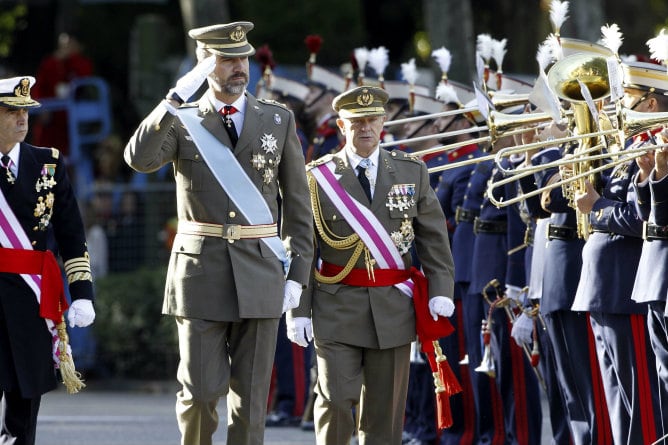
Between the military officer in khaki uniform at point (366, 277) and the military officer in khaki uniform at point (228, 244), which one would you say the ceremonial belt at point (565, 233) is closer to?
the military officer in khaki uniform at point (366, 277)

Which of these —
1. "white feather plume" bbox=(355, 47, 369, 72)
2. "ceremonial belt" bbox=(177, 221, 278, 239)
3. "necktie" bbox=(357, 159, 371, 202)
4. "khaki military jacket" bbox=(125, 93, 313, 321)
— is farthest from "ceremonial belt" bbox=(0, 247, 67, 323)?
"white feather plume" bbox=(355, 47, 369, 72)

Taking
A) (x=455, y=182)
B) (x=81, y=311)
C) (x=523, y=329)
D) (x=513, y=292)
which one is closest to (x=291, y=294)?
(x=81, y=311)

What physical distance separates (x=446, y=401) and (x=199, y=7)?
28.7 ft

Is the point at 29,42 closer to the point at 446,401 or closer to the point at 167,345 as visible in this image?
the point at 167,345

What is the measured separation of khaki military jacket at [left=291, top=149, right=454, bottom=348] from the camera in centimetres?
788

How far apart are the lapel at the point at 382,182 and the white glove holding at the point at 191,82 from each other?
115 cm

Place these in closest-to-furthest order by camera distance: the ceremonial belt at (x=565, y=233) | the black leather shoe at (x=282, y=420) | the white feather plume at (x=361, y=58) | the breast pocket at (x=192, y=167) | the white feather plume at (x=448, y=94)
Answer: the breast pocket at (x=192, y=167), the ceremonial belt at (x=565, y=233), the white feather plume at (x=448, y=94), the black leather shoe at (x=282, y=420), the white feather plume at (x=361, y=58)

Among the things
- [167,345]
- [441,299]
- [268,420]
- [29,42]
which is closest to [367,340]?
[441,299]

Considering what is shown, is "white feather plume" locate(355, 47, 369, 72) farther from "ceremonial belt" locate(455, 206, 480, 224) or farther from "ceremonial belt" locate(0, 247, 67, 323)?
"ceremonial belt" locate(0, 247, 67, 323)

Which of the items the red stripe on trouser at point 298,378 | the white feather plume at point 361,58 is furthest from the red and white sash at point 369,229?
the white feather plume at point 361,58

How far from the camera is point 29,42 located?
2306 centimetres

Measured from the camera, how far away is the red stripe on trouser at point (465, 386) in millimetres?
9766

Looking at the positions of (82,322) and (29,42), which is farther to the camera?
(29,42)

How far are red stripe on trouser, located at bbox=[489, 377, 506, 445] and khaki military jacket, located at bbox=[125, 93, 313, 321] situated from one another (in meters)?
2.26
